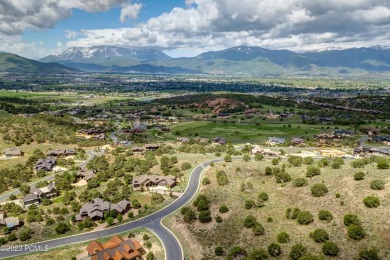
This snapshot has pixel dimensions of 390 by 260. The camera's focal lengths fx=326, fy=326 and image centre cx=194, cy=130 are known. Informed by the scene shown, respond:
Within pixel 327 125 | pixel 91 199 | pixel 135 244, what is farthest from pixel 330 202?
pixel 327 125

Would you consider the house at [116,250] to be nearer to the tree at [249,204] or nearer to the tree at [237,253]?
the tree at [237,253]

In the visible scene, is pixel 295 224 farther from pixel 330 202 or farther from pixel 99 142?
pixel 99 142

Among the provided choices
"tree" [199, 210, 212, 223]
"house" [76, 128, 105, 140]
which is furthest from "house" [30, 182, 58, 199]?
"house" [76, 128, 105, 140]

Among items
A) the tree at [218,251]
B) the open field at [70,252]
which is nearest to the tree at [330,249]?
the tree at [218,251]

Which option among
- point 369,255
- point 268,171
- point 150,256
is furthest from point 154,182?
point 369,255

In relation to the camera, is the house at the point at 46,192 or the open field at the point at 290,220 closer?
the open field at the point at 290,220

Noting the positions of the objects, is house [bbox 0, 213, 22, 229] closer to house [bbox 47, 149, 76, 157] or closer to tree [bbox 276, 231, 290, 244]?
house [bbox 47, 149, 76, 157]
